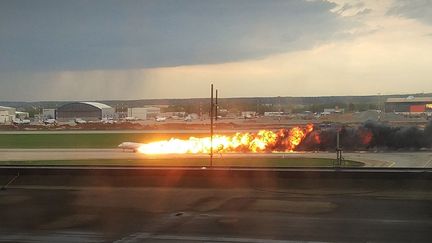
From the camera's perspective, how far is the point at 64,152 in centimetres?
1255

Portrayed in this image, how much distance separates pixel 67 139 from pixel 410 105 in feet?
25.6

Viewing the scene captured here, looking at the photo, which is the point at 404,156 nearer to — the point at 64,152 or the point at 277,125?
the point at 277,125

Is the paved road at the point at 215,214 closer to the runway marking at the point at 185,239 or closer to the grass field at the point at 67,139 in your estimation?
the runway marking at the point at 185,239

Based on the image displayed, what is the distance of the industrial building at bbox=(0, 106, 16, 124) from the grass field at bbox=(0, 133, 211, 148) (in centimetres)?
35

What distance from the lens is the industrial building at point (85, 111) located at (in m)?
11.4

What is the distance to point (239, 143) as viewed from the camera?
42.5 ft

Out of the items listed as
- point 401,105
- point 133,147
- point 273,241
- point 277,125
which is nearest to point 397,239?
point 273,241

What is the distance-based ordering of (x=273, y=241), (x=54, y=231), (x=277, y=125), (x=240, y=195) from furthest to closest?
1. (x=277, y=125)
2. (x=240, y=195)
3. (x=54, y=231)
4. (x=273, y=241)

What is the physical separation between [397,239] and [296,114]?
5444 mm

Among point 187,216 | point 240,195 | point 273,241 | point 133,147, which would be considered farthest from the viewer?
point 133,147

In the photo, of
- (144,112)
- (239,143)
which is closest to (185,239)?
(144,112)

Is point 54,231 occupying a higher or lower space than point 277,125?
lower

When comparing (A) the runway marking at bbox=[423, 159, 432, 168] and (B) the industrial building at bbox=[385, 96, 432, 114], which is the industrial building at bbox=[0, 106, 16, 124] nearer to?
(B) the industrial building at bbox=[385, 96, 432, 114]

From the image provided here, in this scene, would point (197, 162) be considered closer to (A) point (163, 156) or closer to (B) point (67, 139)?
(A) point (163, 156)
